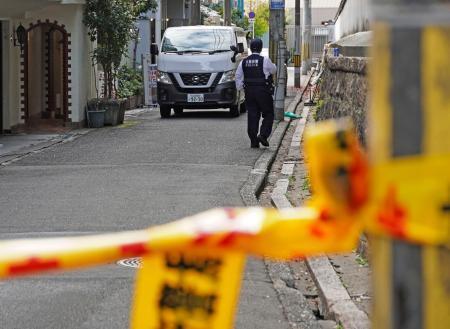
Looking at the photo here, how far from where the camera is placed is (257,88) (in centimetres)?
1755

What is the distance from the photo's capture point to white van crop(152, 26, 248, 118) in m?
25.0

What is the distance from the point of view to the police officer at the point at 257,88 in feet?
57.3

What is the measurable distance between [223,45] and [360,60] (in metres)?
14.8

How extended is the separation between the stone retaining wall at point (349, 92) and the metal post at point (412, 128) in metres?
7.04

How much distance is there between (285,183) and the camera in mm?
13867

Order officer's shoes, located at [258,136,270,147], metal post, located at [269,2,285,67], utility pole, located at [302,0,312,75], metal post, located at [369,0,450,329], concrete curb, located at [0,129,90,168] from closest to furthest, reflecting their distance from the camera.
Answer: metal post, located at [369,0,450,329]
concrete curb, located at [0,129,90,168]
officer's shoes, located at [258,136,270,147]
metal post, located at [269,2,285,67]
utility pole, located at [302,0,312,75]

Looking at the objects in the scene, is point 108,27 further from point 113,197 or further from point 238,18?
point 238,18

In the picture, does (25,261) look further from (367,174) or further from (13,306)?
→ (13,306)

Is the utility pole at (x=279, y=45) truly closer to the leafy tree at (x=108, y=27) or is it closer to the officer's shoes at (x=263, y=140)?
the leafy tree at (x=108, y=27)

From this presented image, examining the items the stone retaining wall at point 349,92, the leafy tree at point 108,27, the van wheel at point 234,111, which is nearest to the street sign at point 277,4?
the van wheel at point 234,111

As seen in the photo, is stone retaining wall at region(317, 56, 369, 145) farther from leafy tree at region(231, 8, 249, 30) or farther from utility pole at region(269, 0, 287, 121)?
leafy tree at region(231, 8, 249, 30)

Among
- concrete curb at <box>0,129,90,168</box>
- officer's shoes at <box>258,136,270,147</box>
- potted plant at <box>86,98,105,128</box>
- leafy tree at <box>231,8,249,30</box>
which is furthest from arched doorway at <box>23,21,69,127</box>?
leafy tree at <box>231,8,249,30</box>

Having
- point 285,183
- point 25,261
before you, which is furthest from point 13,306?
point 285,183

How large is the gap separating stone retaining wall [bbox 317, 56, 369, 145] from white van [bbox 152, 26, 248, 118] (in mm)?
8636
